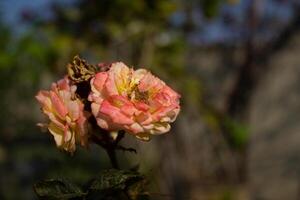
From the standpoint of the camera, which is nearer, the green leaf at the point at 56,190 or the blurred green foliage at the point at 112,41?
the green leaf at the point at 56,190

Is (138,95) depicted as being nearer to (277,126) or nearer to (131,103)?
(131,103)

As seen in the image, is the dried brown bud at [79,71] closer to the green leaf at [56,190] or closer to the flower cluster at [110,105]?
the flower cluster at [110,105]

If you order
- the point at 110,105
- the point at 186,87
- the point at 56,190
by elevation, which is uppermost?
the point at 186,87

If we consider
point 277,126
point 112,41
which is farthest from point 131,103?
point 277,126

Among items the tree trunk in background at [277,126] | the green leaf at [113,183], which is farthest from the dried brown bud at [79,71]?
the tree trunk in background at [277,126]

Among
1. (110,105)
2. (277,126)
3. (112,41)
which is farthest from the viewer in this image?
(277,126)

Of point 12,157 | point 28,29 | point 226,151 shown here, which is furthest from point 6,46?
point 12,157
